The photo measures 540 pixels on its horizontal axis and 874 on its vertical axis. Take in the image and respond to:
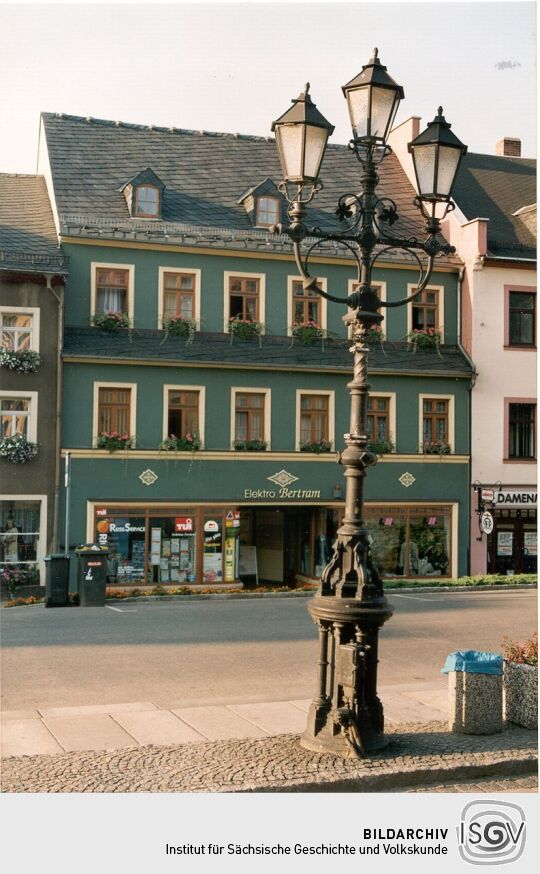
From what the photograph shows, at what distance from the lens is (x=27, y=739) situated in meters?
8.11

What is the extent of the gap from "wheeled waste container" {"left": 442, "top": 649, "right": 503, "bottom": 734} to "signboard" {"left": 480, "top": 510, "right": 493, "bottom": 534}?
18118mm

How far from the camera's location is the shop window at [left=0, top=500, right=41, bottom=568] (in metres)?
22.7

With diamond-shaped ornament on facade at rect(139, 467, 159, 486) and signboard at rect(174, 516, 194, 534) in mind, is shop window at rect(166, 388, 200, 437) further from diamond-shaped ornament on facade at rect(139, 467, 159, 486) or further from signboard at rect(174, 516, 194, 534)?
signboard at rect(174, 516, 194, 534)

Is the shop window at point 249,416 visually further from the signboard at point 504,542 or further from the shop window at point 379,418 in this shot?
the signboard at point 504,542

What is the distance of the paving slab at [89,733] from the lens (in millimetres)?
7938

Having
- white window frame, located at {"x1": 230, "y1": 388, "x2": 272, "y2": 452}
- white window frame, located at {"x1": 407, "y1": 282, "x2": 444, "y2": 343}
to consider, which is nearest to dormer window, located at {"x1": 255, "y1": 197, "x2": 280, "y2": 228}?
white window frame, located at {"x1": 407, "y1": 282, "x2": 444, "y2": 343}

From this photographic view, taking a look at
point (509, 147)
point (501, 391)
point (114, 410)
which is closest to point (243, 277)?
point (114, 410)

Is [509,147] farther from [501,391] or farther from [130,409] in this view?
[130,409]

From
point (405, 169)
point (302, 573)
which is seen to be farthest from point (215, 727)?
point (405, 169)

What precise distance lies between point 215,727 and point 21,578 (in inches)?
590

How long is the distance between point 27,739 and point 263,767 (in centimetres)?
222

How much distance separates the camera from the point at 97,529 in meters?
23.5
